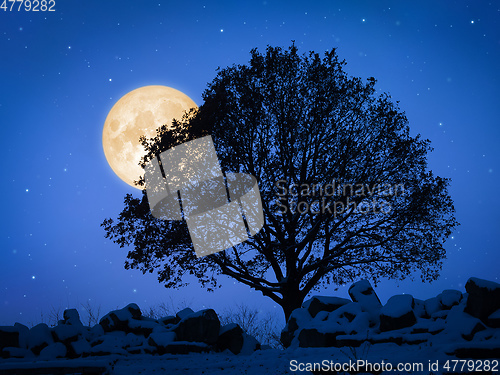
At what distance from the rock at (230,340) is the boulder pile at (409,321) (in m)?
1.43

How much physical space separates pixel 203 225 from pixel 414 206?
29.4 ft

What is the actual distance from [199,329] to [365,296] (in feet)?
16.7

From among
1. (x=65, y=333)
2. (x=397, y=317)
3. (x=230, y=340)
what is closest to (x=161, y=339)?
(x=230, y=340)

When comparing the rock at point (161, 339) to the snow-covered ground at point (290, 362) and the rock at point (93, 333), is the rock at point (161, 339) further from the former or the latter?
the rock at point (93, 333)

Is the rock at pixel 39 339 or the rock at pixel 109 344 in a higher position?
the rock at pixel 39 339

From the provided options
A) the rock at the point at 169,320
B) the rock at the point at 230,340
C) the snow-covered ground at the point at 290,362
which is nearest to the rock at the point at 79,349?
the snow-covered ground at the point at 290,362

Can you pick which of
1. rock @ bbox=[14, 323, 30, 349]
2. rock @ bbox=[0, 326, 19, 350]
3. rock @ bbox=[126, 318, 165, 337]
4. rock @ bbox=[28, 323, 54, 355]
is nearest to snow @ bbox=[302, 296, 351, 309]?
rock @ bbox=[126, 318, 165, 337]

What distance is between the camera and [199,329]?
11594 millimetres

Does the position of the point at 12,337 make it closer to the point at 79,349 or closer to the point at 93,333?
the point at 79,349

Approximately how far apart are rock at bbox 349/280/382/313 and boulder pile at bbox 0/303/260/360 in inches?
146

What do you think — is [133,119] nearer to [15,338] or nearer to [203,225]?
[203,225]

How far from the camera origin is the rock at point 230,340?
1202 centimetres

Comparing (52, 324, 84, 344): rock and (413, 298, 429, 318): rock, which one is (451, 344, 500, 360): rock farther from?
(52, 324, 84, 344): rock

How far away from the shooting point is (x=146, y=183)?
15.1 metres
